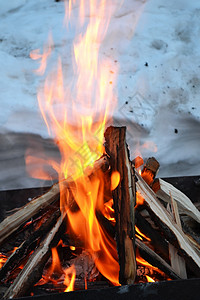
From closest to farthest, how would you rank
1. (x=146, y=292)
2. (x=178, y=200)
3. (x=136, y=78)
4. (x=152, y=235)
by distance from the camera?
(x=146, y=292) → (x=152, y=235) → (x=178, y=200) → (x=136, y=78)

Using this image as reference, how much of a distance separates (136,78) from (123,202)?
2.13 meters

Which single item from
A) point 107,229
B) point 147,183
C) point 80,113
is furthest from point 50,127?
point 107,229

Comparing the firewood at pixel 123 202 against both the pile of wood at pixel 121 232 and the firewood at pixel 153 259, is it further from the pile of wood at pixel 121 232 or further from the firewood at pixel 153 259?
the firewood at pixel 153 259

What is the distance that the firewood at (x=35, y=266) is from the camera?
1.53 metres

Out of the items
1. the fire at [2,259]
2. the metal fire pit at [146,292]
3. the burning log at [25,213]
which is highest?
the burning log at [25,213]

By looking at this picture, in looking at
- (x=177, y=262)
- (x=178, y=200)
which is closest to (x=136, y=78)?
(x=178, y=200)

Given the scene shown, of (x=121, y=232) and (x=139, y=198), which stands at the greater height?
(x=139, y=198)

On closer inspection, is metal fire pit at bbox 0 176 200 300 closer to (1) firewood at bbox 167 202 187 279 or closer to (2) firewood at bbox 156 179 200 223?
(1) firewood at bbox 167 202 187 279

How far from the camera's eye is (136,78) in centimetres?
358

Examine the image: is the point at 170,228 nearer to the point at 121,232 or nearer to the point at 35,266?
the point at 121,232

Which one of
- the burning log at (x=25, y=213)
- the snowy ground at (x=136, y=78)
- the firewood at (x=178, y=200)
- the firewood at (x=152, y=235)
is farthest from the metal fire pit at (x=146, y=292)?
the snowy ground at (x=136, y=78)

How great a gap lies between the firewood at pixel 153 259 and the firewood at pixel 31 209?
47cm

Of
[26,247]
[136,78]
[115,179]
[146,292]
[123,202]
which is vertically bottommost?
[146,292]

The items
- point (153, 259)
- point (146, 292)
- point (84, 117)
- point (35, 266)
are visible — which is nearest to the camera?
point (146, 292)
